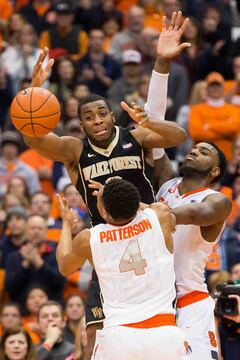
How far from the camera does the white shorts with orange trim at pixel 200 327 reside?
866cm

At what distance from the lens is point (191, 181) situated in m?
9.01

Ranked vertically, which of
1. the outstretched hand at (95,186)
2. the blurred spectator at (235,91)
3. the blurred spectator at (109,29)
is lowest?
the outstretched hand at (95,186)

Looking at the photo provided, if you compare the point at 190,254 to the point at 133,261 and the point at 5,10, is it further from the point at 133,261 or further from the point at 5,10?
the point at 5,10

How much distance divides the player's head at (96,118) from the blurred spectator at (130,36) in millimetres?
9133

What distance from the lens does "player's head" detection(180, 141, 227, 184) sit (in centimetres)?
895

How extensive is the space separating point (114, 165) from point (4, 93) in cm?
874

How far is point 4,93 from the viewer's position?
17156 millimetres

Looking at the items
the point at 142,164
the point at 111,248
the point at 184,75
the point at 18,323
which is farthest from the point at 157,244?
the point at 184,75

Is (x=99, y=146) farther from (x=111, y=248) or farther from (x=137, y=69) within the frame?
(x=137, y=69)

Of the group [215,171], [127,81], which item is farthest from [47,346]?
[127,81]

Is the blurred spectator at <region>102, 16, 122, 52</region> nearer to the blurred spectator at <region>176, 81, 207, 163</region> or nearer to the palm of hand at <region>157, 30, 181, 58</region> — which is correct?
the blurred spectator at <region>176, 81, 207, 163</region>

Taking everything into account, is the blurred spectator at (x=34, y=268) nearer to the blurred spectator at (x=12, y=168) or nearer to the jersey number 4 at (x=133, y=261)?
the blurred spectator at (x=12, y=168)

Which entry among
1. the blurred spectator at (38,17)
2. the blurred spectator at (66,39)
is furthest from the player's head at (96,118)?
the blurred spectator at (38,17)

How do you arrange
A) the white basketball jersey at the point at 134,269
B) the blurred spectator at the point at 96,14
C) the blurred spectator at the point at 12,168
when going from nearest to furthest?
the white basketball jersey at the point at 134,269
the blurred spectator at the point at 12,168
the blurred spectator at the point at 96,14
